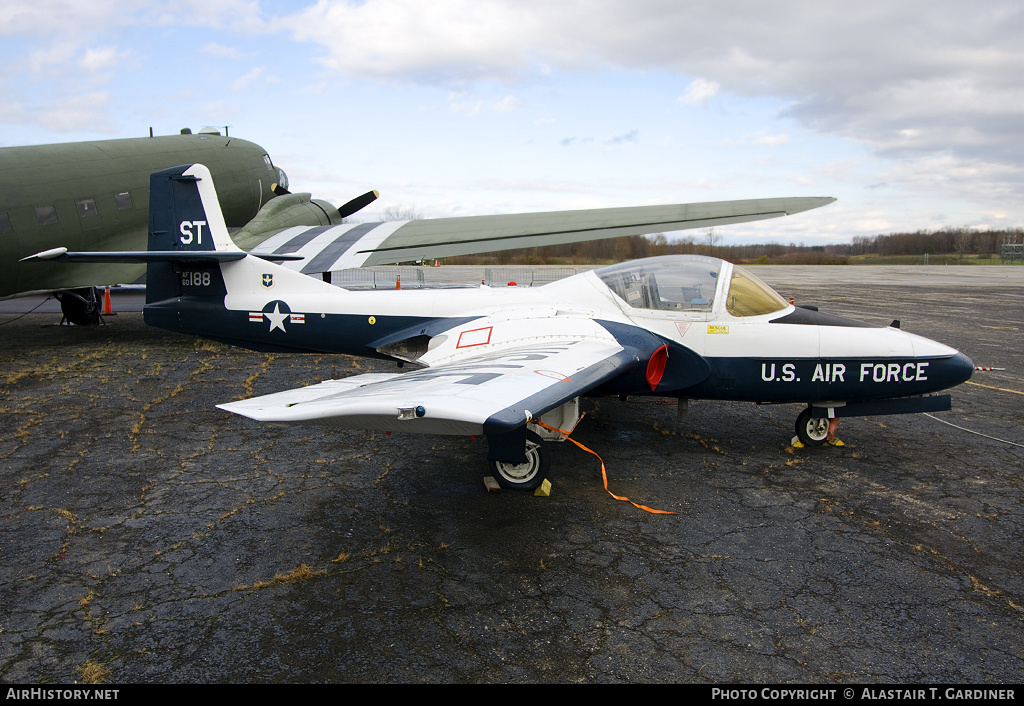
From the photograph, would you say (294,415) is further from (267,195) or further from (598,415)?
(267,195)

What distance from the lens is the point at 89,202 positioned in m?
13.9

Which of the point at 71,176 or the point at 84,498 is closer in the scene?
the point at 84,498

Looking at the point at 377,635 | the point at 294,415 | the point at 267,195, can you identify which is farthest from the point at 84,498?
the point at 267,195

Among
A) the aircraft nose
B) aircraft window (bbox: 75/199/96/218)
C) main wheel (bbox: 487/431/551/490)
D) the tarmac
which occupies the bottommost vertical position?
the tarmac

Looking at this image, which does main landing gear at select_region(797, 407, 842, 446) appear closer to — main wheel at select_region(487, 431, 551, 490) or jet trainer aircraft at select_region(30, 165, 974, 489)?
jet trainer aircraft at select_region(30, 165, 974, 489)

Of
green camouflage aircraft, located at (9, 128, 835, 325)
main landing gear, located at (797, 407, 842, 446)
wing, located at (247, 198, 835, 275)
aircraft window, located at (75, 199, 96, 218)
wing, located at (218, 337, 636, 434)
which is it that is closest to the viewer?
wing, located at (218, 337, 636, 434)

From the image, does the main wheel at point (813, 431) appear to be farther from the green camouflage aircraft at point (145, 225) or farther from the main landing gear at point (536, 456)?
the green camouflage aircraft at point (145, 225)

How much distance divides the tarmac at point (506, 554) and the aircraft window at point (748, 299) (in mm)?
1703

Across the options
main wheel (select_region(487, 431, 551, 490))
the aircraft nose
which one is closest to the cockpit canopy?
the aircraft nose

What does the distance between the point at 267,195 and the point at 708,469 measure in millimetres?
16810

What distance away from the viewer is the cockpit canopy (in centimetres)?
723

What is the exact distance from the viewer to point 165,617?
3.97m

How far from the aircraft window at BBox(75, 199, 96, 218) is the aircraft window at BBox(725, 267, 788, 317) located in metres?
A: 14.4

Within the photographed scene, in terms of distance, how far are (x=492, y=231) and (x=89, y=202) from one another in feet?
31.2
